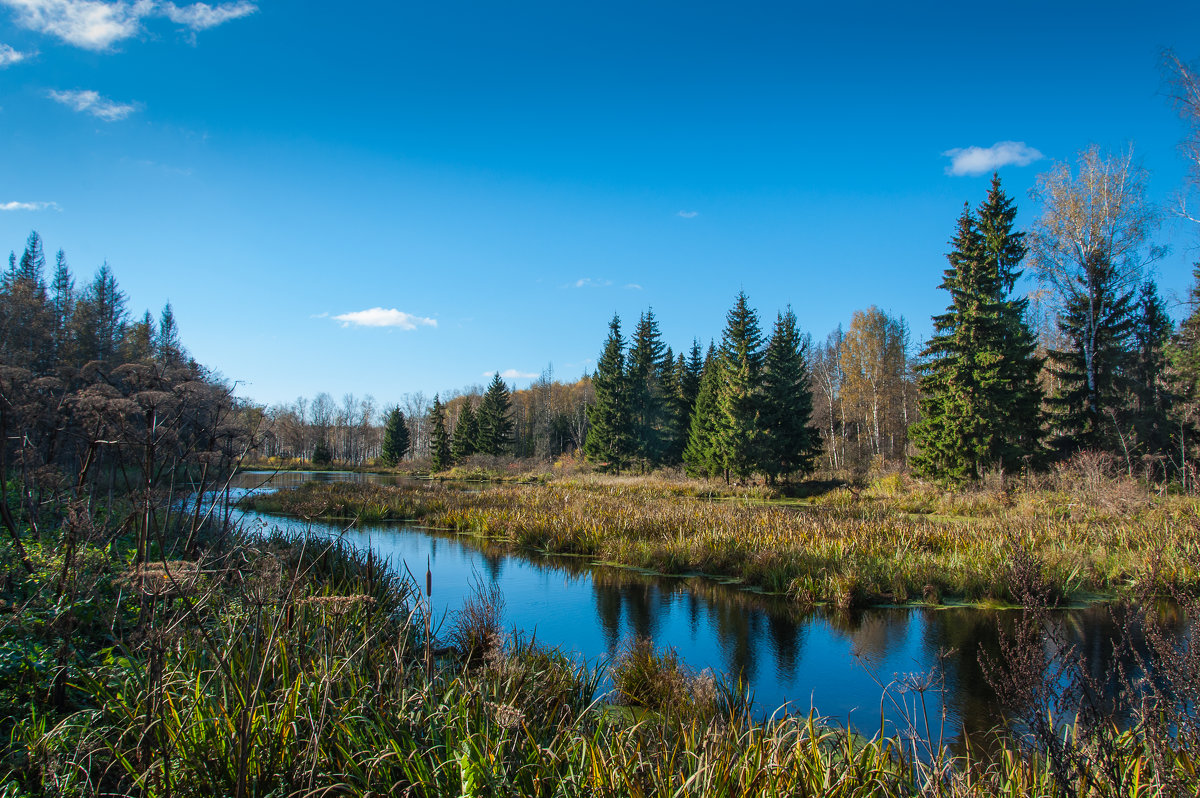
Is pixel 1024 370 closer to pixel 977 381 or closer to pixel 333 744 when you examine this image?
pixel 977 381

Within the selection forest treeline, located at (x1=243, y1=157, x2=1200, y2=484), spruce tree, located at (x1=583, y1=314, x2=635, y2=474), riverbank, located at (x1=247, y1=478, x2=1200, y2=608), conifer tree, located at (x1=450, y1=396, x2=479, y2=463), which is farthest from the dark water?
conifer tree, located at (x1=450, y1=396, x2=479, y2=463)

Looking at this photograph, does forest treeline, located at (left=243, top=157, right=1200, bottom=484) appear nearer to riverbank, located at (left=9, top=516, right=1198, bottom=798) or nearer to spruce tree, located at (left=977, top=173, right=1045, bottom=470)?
spruce tree, located at (left=977, top=173, right=1045, bottom=470)

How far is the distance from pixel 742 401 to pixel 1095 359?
1414 centimetres

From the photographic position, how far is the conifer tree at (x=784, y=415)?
1173 inches

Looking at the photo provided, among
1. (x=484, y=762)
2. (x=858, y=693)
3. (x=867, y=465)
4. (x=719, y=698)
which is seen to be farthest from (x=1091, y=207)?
(x=484, y=762)

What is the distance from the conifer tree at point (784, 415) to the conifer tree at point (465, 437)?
3033 cm

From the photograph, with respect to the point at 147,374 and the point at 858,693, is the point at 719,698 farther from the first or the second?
the point at 147,374

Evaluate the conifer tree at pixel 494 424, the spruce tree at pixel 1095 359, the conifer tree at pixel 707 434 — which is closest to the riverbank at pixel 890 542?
the spruce tree at pixel 1095 359

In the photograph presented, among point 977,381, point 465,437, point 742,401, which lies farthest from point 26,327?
point 465,437

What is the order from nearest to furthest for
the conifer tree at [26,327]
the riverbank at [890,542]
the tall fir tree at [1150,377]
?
the riverbank at [890,542] → the conifer tree at [26,327] → the tall fir tree at [1150,377]

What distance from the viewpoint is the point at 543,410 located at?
69.7 m

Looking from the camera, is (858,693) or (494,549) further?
(494,549)

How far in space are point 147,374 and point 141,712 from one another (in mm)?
3086

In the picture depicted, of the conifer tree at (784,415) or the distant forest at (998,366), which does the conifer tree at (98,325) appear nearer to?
the distant forest at (998,366)
